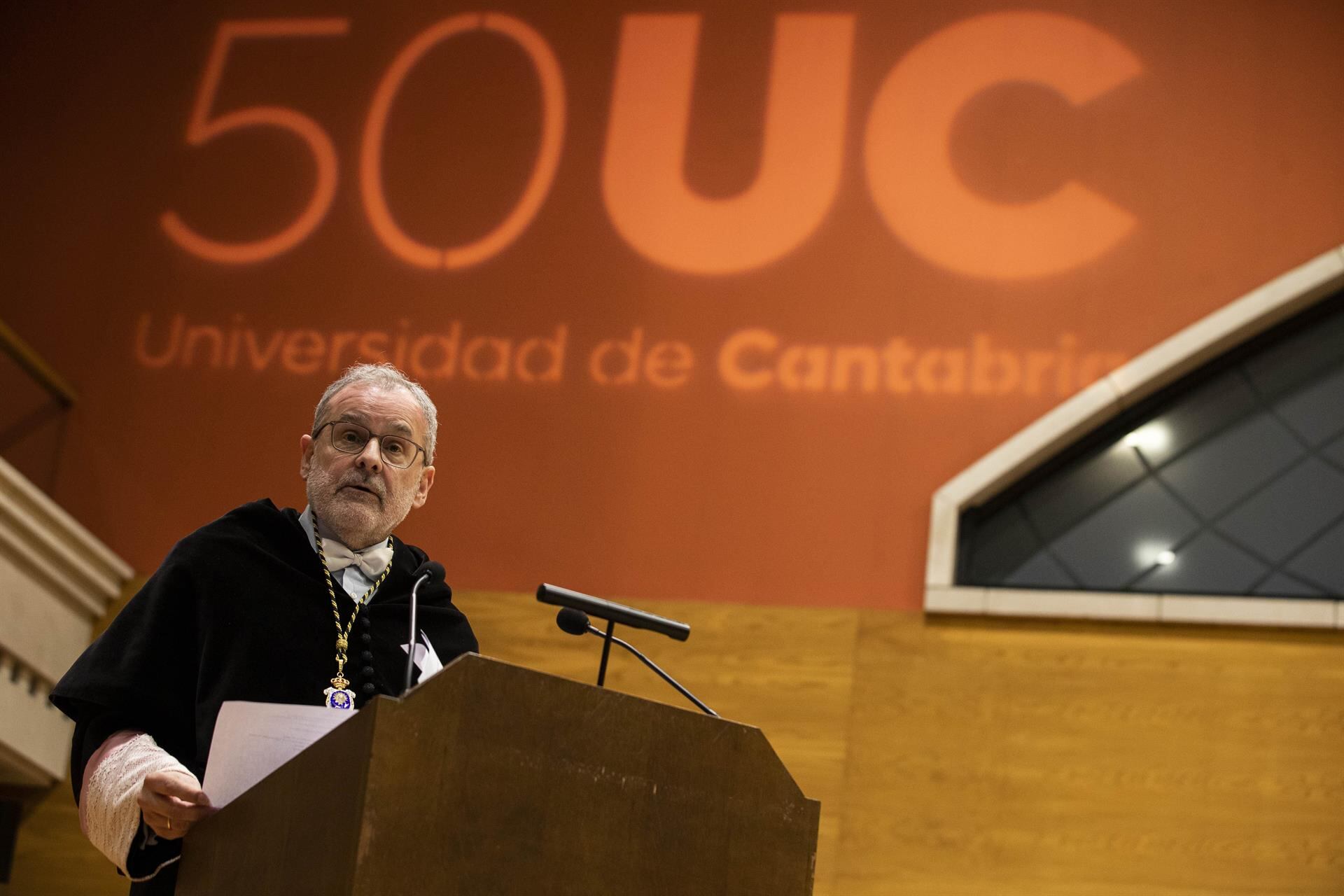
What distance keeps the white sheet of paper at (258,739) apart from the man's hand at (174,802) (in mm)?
16

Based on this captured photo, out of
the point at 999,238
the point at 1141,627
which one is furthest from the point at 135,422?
the point at 1141,627

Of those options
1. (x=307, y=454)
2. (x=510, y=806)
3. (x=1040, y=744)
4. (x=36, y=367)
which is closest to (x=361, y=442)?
(x=307, y=454)

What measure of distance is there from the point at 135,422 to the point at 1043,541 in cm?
308

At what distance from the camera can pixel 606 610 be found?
2.06 m

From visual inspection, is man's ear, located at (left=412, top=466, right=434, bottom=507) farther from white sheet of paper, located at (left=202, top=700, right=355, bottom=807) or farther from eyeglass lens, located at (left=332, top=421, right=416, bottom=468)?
white sheet of paper, located at (left=202, top=700, right=355, bottom=807)

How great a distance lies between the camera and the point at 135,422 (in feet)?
18.3

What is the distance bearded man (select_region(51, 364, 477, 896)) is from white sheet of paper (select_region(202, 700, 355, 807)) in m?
0.04

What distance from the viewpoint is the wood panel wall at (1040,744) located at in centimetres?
440

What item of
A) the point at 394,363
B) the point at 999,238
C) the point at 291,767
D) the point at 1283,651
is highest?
the point at 999,238

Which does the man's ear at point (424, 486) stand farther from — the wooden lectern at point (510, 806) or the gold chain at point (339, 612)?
the wooden lectern at point (510, 806)

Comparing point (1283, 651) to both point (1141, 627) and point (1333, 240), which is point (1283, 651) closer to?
point (1141, 627)

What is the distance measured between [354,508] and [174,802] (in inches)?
24.6

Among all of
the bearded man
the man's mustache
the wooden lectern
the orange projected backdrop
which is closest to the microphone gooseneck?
the bearded man

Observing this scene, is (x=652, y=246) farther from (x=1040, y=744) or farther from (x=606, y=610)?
(x=606, y=610)
